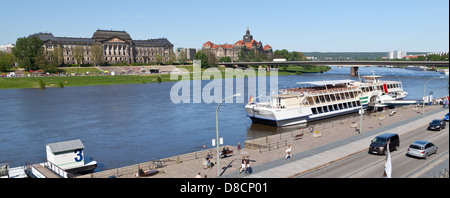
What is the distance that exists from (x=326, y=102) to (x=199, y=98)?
39.8 m

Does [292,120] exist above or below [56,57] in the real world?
below

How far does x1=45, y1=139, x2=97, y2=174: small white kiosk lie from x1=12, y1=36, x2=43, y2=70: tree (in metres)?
145

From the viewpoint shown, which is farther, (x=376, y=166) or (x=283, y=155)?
(x=283, y=155)

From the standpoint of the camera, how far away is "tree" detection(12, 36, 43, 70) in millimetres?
157500

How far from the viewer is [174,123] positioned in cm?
5909

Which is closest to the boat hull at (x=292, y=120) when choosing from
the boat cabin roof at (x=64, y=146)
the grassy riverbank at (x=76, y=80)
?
the boat cabin roof at (x=64, y=146)

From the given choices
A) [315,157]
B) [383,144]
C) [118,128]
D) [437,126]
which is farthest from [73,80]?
[383,144]

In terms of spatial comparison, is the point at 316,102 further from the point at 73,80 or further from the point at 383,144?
the point at 73,80

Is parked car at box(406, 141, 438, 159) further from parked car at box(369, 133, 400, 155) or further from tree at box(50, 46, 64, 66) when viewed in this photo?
tree at box(50, 46, 64, 66)

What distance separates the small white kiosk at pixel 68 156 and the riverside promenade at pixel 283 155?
4740mm

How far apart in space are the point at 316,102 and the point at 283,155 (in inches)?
1321

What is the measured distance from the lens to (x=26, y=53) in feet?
520
